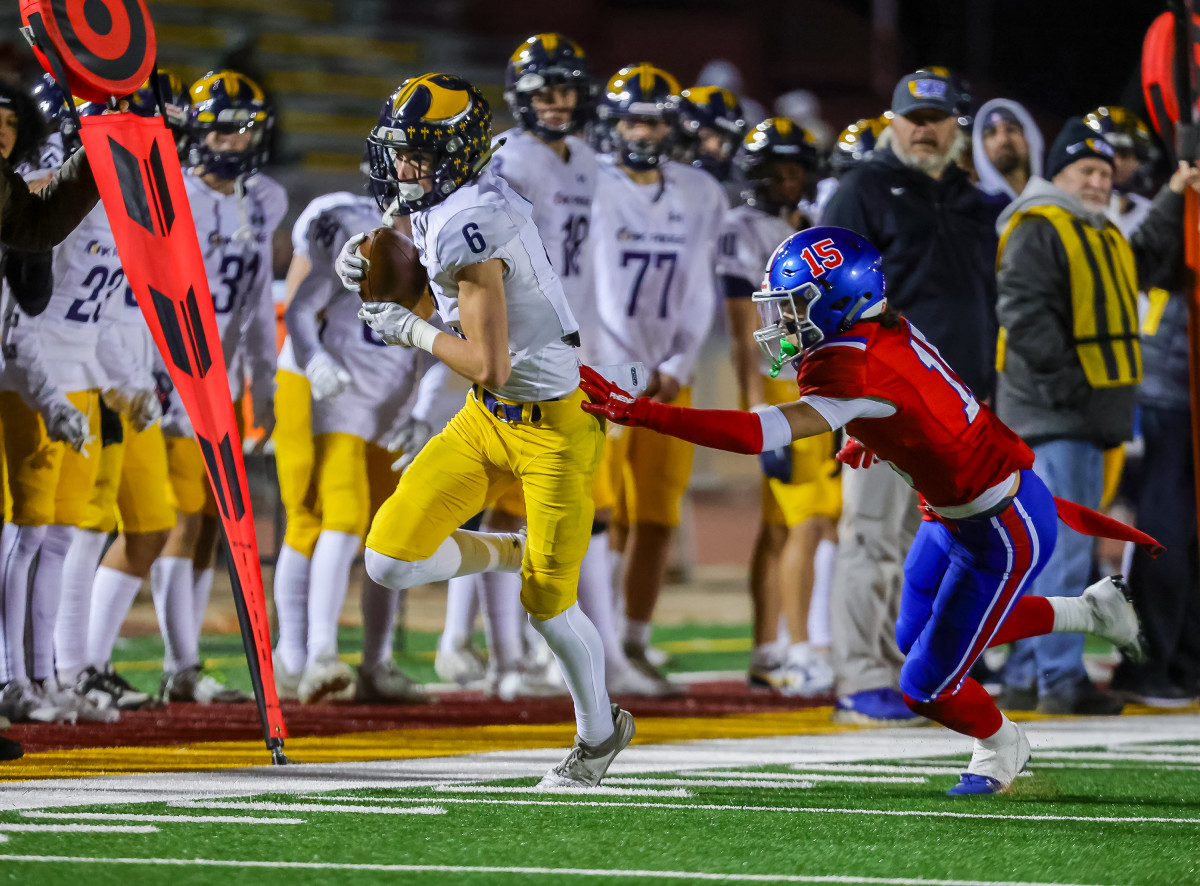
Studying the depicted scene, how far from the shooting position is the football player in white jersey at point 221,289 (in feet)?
24.8

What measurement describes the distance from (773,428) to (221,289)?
139 inches

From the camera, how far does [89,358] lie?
7000mm

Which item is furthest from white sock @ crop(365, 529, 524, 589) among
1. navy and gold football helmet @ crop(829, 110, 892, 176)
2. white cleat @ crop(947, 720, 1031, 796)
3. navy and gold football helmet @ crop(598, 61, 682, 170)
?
navy and gold football helmet @ crop(829, 110, 892, 176)

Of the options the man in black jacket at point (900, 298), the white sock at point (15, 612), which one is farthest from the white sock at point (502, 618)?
the white sock at point (15, 612)

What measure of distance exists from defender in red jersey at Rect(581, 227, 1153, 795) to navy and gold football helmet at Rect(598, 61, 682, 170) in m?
3.15

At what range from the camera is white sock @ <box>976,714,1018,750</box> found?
207 inches

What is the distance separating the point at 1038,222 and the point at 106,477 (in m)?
3.66

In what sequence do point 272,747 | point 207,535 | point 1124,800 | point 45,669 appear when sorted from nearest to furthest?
point 1124,800 → point 272,747 → point 45,669 → point 207,535

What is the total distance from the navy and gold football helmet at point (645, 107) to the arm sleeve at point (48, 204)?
3133 millimetres

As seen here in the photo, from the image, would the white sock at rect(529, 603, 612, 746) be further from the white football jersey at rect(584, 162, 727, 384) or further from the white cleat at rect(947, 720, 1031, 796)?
the white football jersey at rect(584, 162, 727, 384)

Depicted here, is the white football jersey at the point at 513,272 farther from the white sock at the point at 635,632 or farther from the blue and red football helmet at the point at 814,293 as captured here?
the white sock at the point at 635,632

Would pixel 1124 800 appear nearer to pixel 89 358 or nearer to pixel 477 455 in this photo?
pixel 477 455

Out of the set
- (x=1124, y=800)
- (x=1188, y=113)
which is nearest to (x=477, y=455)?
(x=1124, y=800)

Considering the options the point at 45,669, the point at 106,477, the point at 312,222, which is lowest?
the point at 45,669
